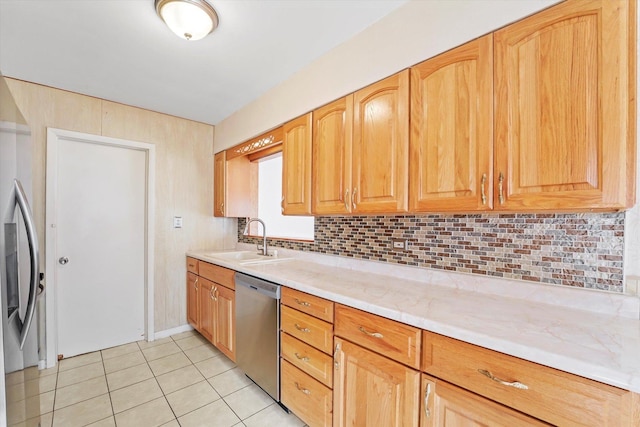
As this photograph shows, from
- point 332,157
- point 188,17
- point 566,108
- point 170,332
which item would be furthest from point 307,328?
point 170,332

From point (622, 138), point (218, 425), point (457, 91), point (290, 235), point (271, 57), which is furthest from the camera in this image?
point (290, 235)

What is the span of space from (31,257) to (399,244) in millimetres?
1860

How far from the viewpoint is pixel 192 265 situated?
2.85 m

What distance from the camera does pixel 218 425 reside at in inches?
63.1

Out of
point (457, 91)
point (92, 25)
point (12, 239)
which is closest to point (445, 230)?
point (457, 91)

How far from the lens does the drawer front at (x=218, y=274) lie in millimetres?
2150

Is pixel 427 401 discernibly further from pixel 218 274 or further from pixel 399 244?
pixel 218 274

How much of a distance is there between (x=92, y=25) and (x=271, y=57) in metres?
1.04

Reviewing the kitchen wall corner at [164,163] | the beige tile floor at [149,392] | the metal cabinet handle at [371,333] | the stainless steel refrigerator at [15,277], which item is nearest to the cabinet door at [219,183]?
the kitchen wall corner at [164,163]

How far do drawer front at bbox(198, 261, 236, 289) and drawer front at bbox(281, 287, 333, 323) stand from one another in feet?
2.29

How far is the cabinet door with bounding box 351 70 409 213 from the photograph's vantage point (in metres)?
1.36

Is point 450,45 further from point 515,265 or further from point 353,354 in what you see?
point 353,354

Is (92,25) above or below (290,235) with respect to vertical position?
above

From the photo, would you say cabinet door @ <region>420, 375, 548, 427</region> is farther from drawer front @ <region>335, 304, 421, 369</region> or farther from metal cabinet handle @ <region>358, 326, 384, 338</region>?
metal cabinet handle @ <region>358, 326, 384, 338</region>
